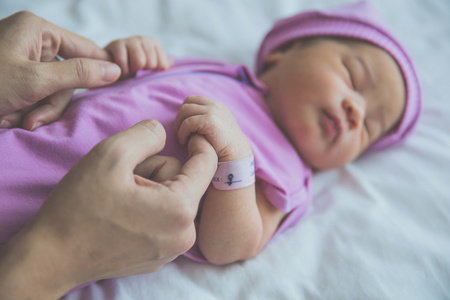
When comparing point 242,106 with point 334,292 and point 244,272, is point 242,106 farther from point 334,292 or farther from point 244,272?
point 334,292

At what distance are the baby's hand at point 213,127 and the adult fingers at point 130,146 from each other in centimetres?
15

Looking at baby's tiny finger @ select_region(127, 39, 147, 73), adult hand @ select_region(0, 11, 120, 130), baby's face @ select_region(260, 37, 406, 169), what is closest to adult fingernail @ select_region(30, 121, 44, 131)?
adult hand @ select_region(0, 11, 120, 130)

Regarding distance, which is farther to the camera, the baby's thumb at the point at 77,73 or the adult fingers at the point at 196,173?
the baby's thumb at the point at 77,73

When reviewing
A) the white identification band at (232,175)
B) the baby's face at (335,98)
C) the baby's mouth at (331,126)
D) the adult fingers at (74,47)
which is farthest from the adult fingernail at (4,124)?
the baby's mouth at (331,126)

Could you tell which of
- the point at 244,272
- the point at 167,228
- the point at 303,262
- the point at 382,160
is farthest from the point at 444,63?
the point at 167,228

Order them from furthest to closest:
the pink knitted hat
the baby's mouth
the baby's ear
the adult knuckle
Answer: the baby's ear → the pink knitted hat → the baby's mouth → the adult knuckle

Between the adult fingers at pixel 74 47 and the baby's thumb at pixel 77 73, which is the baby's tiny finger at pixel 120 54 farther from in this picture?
the baby's thumb at pixel 77 73

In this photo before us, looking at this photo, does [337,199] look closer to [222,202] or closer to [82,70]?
[222,202]

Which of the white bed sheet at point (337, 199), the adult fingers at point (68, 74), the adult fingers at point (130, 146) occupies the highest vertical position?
the adult fingers at point (68, 74)

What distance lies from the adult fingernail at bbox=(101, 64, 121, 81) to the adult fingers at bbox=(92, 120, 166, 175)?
34 cm

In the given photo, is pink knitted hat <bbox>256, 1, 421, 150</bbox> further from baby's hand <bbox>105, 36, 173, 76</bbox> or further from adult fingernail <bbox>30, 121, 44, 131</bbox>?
adult fingernail <bbox>30, 121, 44, 131</bbox>

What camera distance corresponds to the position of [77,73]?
3.03ft

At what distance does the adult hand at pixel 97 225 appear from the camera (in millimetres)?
632

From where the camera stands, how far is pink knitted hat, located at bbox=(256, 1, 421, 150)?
1.40 meters
